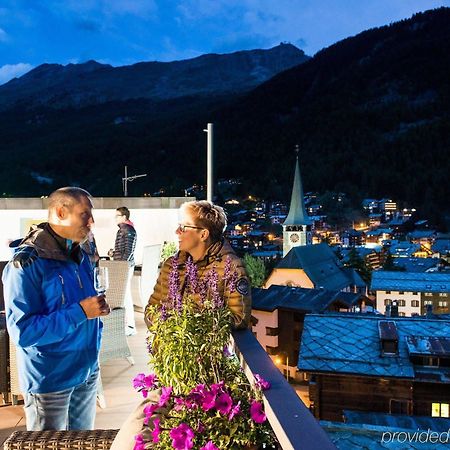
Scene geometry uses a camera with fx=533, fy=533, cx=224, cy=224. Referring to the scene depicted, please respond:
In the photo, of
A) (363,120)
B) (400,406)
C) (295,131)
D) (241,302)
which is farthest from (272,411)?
(363,120)

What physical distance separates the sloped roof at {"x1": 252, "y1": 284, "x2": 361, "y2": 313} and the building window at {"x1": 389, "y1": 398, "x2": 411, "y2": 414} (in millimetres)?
16643

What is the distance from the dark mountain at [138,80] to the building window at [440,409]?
3107 inches

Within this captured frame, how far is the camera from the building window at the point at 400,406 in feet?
35.6

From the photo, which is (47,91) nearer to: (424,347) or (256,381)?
(424,347)

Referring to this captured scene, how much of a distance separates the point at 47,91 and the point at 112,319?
4254 inches

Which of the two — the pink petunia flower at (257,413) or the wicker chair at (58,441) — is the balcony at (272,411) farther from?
the wicker chair at (58,441)

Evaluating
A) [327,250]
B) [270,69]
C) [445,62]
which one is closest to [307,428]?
[327,250]

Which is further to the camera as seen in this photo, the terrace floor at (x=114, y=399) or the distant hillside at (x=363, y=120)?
the distant hillside at (x=363, y=120)

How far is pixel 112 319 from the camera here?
12.5 ft

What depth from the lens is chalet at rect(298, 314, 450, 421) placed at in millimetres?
10805

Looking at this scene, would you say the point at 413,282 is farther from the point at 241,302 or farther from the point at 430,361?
the point at 241,302

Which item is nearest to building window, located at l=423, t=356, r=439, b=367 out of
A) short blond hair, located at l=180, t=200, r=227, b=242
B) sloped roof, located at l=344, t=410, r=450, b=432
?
sloped roof, located at l=344, t=410, r=450, b=432

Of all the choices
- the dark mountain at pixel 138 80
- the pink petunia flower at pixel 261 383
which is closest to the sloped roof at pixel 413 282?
the pink petunia flower at pixel 261 383

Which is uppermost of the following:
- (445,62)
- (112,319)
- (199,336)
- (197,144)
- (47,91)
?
(445,62)
